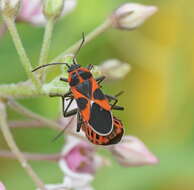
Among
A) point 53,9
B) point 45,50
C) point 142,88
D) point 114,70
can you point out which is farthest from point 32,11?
point 142,88

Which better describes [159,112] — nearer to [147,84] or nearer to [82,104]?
[147,84]

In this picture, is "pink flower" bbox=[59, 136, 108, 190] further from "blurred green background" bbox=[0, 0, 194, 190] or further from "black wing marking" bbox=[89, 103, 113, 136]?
"blurred green background" bbox=[0, 0, 194, 190]

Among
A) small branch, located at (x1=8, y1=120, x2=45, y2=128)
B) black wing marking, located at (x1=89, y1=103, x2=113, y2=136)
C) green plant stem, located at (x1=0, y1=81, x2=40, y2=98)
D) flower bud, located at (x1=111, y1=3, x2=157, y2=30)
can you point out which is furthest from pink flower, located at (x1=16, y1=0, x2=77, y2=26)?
black wing marking, located at (x1=89, y1=103, x2=113, y2=136)

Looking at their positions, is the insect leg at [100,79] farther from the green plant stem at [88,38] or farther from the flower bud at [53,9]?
the flower bud at [53,9]

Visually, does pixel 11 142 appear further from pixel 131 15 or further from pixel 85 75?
pixel 131 15

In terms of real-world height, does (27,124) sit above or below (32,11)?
below
